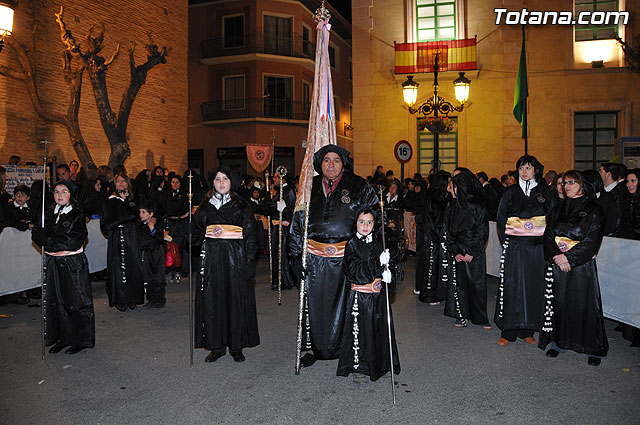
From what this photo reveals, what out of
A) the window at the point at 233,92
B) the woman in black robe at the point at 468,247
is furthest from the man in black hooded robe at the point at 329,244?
the window at the point at 233,92

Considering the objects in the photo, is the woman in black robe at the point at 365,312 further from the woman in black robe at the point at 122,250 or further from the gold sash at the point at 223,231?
the woman in black robe at the point at 122,250

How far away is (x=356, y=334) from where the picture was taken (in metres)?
5.15

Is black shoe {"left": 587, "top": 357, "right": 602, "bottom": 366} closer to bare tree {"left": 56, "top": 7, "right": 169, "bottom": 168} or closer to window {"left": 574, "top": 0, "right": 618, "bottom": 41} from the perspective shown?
bare tree {"left": 56, "top": 7, "right": 169, "bottom": 168}

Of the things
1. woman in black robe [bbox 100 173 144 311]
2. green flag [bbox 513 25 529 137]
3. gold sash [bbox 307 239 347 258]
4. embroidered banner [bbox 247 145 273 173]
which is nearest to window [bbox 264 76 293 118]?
embroidered banner [bbox 247 145 273 173]

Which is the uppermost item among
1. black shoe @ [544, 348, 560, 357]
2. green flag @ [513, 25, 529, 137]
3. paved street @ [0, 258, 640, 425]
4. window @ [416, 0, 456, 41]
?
window @ [416, 0, 456, 41]

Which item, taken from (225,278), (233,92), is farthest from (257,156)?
(225,278)

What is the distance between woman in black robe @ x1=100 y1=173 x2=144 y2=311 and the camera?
26.5 feet

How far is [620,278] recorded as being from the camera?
6742 millimetres

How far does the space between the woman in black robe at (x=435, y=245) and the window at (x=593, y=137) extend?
36.3ft

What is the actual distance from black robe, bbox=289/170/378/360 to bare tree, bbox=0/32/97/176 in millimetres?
11645

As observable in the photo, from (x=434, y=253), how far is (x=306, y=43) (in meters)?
26.2

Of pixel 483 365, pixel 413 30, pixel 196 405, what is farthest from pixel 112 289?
pixel 413 30

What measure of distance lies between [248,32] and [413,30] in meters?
15.4

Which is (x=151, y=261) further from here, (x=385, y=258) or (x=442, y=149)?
(x=442, y=149)
